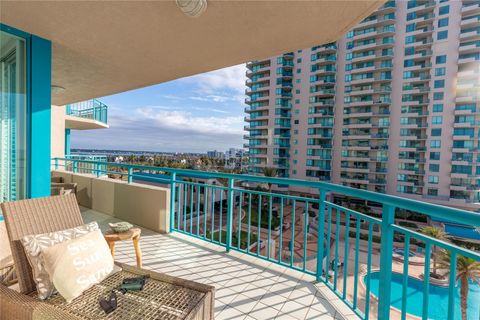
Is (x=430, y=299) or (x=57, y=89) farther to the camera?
(x=430, y=299)

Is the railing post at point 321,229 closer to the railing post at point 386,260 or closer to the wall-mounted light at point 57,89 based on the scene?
the railing post at point 386,260

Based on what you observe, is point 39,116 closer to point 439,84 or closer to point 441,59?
point 439,84

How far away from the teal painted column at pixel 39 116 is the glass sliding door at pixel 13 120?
0.08 meters

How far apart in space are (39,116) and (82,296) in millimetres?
2473

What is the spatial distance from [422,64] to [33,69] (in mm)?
39720

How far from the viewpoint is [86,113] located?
37.1 feet

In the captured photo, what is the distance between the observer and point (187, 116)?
35.6 metres

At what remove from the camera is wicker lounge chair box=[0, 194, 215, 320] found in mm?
1303

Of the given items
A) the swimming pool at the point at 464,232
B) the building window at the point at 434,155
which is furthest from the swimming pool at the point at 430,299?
the building window at the point at 434,155

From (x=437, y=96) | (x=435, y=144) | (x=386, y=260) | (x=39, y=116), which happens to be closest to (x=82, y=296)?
(x=386, y=260)

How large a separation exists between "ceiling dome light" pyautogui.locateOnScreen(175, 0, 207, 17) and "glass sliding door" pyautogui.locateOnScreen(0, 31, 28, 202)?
222cm

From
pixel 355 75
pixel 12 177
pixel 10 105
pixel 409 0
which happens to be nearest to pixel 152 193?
pixel 12 177

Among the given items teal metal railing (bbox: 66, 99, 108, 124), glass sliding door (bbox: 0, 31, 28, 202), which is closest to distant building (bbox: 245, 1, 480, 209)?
teal metal railing (bbox: 66, 99, 108, 124)

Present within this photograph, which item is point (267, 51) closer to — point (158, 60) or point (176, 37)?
point (176, 37)
